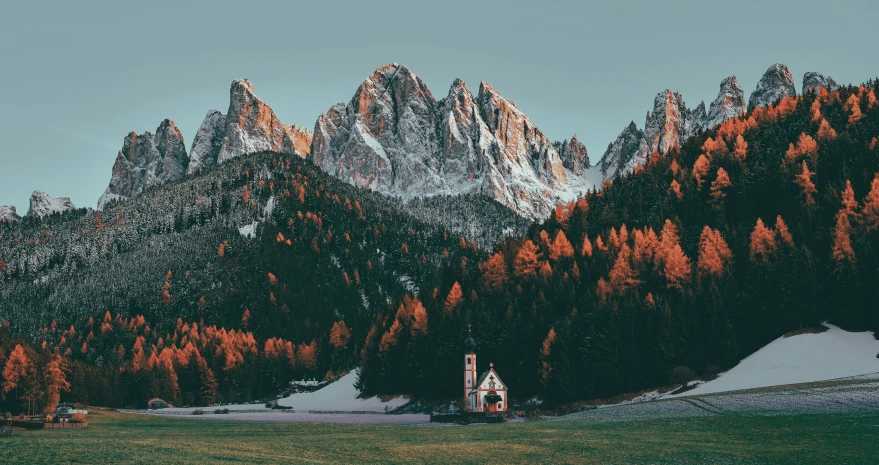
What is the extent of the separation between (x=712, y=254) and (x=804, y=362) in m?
24.8

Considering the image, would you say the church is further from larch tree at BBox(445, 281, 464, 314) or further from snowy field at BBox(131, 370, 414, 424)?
larch tree at BBox(445, 281, 464, 314)

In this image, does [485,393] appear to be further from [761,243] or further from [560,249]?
[761,243]

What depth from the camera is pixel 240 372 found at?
178 m

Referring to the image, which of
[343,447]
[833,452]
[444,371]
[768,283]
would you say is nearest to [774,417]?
[833,452]

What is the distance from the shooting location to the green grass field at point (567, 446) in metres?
41.2

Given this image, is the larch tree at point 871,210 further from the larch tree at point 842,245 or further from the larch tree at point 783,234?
the larch tree at point 783,234

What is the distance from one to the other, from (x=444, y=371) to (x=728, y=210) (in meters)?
57.8

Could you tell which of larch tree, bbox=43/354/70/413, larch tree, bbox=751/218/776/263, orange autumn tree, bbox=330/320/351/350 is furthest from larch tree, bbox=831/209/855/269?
orange autumn tree, bbox=330/320/351/350

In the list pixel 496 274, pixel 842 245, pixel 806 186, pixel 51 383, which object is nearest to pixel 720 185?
pixel 806 186

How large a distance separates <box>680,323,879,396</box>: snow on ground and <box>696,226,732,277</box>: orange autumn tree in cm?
1486

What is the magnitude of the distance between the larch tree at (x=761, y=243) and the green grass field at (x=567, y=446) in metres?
50.3

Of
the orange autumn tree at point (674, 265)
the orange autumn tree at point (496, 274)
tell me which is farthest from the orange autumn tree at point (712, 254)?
the orange autumn tree at point (496, 274)

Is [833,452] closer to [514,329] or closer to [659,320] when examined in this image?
[659,320]

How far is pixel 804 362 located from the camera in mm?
84812
